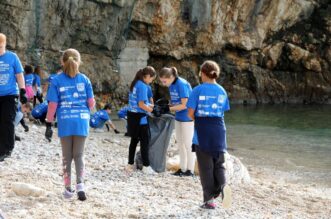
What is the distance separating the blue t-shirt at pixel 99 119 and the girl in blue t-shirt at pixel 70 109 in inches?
375

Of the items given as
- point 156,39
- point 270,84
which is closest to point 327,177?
point 156,39

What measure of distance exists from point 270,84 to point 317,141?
63.4 feet

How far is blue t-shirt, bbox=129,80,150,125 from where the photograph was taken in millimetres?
8219

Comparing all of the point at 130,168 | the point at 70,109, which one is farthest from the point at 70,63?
the point at 130,168

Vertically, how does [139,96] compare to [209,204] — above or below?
above

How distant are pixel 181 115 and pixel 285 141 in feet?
32.0

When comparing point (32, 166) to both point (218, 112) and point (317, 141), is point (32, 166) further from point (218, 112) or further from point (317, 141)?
point (317, 141)

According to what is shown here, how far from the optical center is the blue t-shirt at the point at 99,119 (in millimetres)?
15867

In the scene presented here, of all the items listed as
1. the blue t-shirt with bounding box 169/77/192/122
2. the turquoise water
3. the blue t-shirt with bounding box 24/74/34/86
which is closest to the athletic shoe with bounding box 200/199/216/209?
the blue t-shirt with bounding box 169/77/192/122

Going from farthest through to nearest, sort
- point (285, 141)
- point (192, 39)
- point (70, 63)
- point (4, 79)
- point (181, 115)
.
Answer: point (192, 39) → point (285, 141) → point (181, 115) → point (4, 79) → point (70, 63)

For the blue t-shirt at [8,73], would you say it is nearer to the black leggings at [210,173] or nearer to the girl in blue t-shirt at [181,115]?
the girl in blue t-shirt at [181,115]

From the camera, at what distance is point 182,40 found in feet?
104

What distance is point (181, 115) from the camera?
8.57 meters

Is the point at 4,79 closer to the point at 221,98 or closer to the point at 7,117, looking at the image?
the point at 7,117
